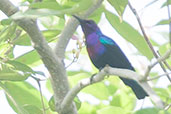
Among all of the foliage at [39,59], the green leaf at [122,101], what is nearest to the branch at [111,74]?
the foliage at [39,59]

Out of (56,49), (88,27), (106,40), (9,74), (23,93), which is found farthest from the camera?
(88,27)

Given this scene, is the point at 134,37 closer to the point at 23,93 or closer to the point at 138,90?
the point at 23,93

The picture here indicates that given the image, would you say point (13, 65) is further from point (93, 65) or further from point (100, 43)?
point (100, 43)

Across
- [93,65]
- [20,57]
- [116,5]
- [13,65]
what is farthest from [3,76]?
[93,65]

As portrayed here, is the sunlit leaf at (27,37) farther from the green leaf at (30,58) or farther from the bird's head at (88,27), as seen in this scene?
the bird's head at (88,27)

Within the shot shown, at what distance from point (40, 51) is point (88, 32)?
1.75 m

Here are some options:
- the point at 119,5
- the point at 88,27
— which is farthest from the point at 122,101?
the point at 119,5

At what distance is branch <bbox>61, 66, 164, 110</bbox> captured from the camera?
1173mm

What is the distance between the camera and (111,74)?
5.40ft

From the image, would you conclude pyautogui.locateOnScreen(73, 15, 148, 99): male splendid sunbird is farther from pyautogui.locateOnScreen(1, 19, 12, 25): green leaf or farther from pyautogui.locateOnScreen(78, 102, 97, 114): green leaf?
pyautogui.locateOnScreen(1, 19, 12, 25): green leaf

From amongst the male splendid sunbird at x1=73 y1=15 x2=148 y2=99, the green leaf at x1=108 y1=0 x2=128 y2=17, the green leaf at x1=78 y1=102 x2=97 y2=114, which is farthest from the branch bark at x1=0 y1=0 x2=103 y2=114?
the male splendid sunbird at x1=73 y1=15 x2=148 y2=99

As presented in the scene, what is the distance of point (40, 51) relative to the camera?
6.36 feet

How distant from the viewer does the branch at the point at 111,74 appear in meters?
1.17

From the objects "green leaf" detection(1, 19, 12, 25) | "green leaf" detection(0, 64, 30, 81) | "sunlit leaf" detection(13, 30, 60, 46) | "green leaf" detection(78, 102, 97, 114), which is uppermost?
"green leaf" detection(1, 19, 12, 25)
